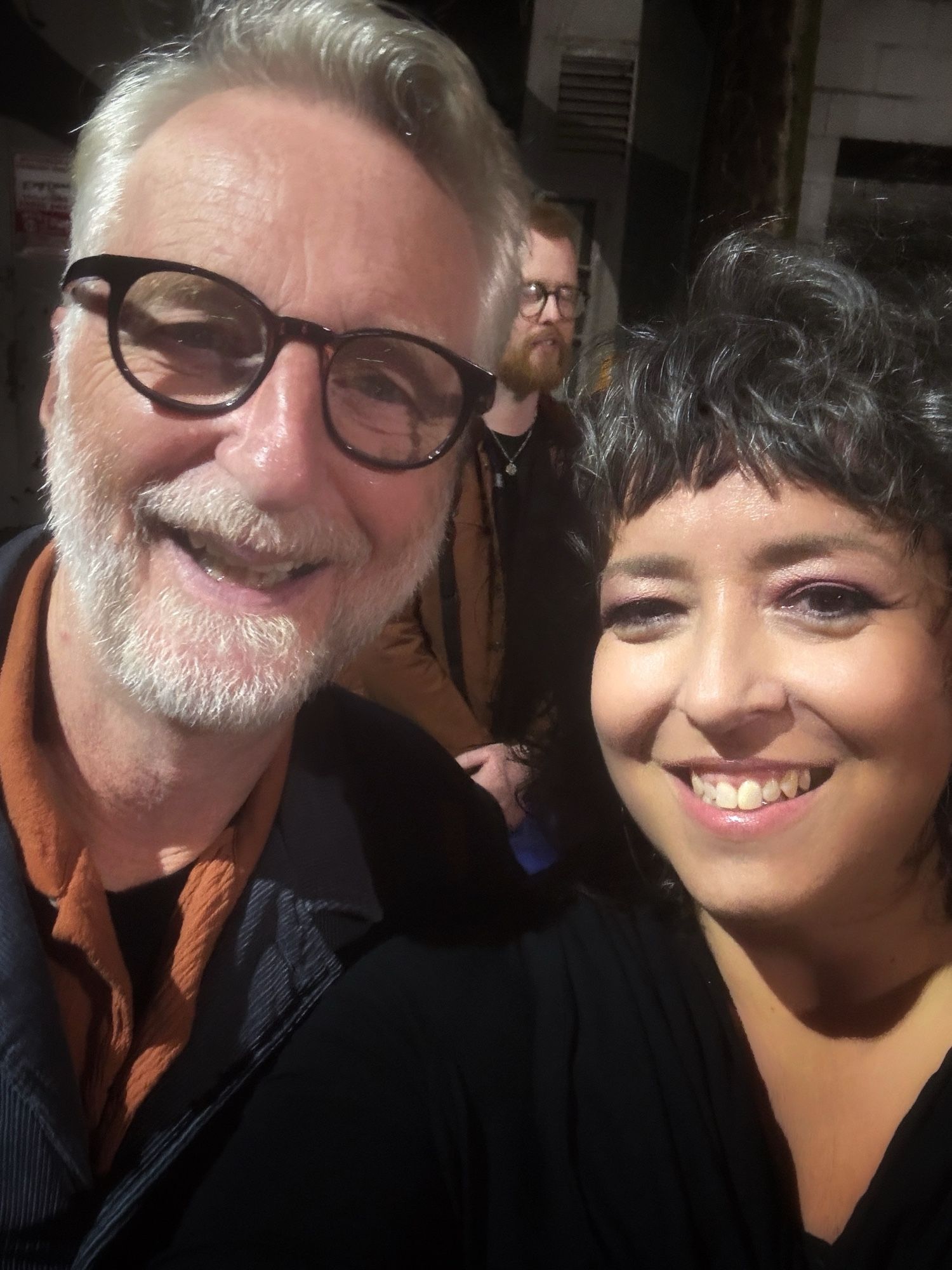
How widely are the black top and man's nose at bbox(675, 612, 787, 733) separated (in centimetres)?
27

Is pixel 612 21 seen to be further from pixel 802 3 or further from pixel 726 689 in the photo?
pixel 726 689

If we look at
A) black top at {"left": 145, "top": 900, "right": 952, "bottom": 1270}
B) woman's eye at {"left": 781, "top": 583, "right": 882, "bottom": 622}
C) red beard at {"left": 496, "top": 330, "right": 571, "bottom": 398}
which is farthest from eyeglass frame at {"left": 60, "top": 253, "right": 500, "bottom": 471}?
black top at {"left": 145, "top": 900, "right": 952, "bottom": 1270}

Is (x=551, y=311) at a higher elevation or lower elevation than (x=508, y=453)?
higher

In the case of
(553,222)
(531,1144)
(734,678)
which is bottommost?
(531,1144)

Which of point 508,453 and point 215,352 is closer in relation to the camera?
point 215,352

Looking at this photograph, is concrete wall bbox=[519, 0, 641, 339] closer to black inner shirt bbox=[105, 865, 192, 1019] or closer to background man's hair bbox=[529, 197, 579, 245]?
background man's hair bbox=[529, 197, 579, 245]

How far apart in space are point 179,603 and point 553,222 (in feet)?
1.52

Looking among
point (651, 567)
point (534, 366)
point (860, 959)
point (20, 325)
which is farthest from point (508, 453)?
point (860, 959)

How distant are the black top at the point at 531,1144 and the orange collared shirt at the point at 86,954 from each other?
97 mm

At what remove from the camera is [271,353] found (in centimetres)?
70

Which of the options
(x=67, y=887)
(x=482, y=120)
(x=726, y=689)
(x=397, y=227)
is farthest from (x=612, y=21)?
(x=67, y=887)

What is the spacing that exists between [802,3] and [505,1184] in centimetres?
100

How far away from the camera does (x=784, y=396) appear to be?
66 centimetres

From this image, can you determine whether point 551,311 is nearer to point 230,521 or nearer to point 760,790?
point 230,521
